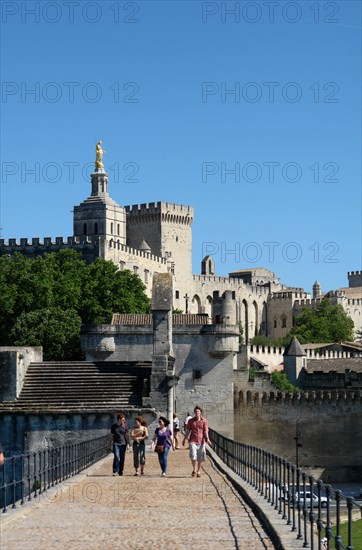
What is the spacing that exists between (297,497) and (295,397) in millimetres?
52952

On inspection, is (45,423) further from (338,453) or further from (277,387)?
(277,387)

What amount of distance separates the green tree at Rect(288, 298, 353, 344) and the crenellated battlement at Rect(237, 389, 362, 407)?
53856 millimetres

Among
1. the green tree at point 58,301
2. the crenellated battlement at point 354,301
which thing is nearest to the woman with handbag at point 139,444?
the green tree at point 58,301

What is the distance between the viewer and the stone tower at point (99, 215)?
115 m

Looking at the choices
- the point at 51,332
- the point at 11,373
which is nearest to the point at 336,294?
the point at 51,332

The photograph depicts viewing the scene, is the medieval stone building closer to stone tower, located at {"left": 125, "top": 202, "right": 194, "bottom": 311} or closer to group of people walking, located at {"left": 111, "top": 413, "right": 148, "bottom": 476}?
stone tower, located at {"left": 125, "top": 202, "right": 194, "bottom": 311}

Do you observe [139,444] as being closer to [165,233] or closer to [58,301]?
[58,301]

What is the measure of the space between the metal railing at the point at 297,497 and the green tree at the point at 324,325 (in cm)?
9943

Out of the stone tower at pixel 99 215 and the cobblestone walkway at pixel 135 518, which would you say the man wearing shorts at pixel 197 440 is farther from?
the stone tower at pixel 99 215

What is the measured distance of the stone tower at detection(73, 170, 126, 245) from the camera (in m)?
115

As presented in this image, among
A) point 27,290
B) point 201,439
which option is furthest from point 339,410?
point 201,439

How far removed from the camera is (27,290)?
258 feet

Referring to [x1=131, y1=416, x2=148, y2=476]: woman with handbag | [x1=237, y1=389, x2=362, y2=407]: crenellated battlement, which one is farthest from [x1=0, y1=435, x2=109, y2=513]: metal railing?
[x1=237, y1=389, x2=362, y2=407]: crenellated battlement

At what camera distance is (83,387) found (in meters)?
41.1
